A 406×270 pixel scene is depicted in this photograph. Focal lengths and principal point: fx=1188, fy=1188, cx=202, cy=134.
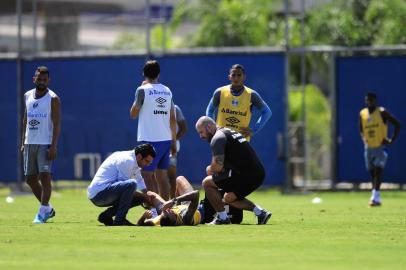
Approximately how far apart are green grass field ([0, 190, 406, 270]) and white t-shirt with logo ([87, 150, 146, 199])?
23.8 inches

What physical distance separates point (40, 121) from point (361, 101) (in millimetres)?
13200

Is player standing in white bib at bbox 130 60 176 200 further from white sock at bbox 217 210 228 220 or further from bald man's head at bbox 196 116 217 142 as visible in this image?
bald man's head at bbox 196 116 217 142

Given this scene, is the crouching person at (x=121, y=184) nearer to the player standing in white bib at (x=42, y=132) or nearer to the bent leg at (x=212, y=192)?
the bent leg at (x=212, y=192)

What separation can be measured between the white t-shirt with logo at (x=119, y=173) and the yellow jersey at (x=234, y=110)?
288 centimetres

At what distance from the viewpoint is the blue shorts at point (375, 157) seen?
976 inches

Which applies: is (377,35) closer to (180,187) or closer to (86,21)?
(86,21)

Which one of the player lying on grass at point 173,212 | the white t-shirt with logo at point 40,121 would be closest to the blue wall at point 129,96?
the white t-shirt with logo at point 40,121

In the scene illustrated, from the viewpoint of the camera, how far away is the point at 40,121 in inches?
716

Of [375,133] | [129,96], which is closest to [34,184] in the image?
[375,133]

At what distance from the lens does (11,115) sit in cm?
3138

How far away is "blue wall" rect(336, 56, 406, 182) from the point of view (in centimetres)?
2916

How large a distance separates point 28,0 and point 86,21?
6.52 metres

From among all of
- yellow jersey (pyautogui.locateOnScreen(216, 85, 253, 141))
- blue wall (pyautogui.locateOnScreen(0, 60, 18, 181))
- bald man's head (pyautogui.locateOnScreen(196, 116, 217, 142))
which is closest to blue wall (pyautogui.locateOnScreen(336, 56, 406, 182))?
blue wall (pyautogui.locateOnScreen(0, 60, 18, 181))

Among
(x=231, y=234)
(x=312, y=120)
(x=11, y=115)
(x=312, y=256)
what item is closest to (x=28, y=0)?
(x=11, y=115)
